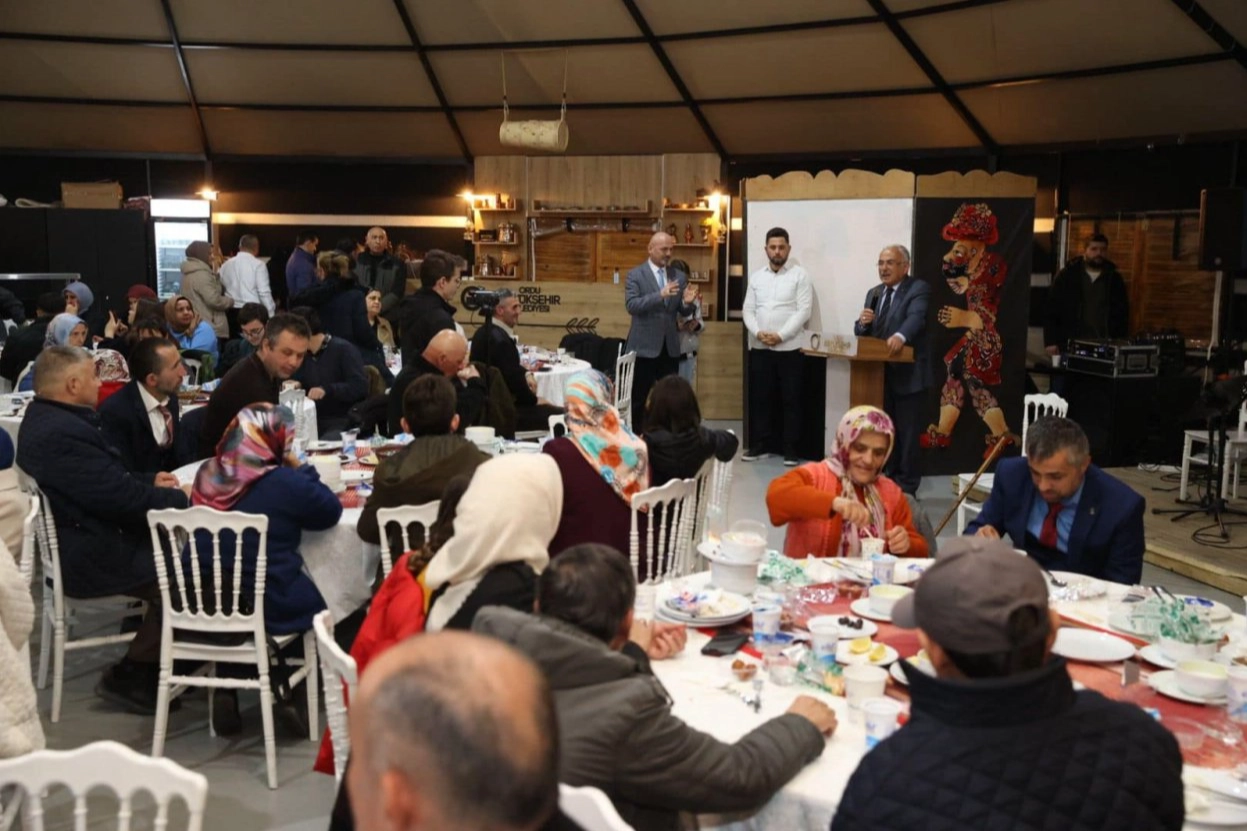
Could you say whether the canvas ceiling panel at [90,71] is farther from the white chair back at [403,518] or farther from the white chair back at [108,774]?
the white chair back at [108,774]

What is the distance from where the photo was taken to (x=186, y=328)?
313 inches

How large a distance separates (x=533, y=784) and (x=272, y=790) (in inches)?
120

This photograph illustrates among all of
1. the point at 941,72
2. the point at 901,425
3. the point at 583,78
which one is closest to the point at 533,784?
the point at 901,425

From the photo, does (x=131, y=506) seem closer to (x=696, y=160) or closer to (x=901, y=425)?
(x=901, y=425)

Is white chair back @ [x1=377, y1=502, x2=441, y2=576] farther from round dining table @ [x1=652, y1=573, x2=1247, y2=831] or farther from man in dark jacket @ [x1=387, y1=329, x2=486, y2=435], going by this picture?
man in dark jacket @ [x1=387, y1=329, x2=486, y2=435]

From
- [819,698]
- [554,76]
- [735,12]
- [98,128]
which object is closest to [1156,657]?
[819,698]

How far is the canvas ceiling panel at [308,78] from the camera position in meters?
12.0

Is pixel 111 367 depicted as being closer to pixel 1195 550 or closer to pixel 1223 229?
pixel 1195 550

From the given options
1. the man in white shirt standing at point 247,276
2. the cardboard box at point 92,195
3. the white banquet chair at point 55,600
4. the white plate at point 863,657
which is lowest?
the white banquet chair at point 55,600

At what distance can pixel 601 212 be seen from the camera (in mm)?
13055

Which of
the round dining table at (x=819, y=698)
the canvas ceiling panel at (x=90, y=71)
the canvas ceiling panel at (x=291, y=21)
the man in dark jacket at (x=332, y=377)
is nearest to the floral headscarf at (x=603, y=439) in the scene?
the round dining table at (x=819, y=698)

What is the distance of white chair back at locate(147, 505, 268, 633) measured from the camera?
3664 millimetres

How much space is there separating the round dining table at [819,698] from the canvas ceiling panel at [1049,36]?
282 inches

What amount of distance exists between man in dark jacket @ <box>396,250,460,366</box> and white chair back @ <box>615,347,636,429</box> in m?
2.11
